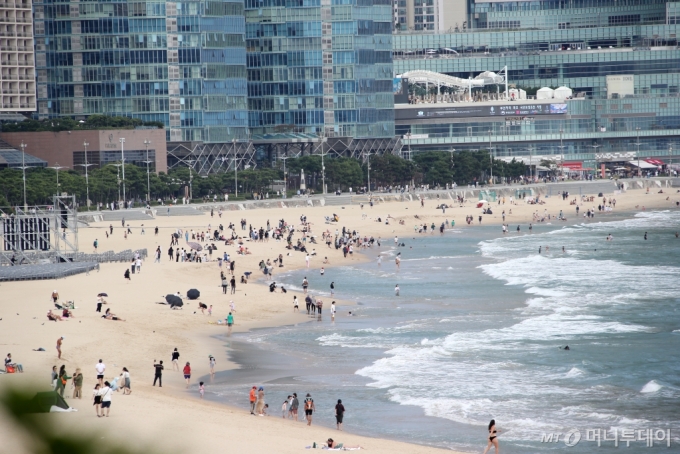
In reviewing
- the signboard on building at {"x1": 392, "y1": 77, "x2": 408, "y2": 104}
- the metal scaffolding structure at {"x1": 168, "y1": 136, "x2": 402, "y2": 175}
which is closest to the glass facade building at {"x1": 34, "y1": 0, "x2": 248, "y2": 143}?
the metal scaffolding structure at {"x1": 168, "y1": 136, "x2": 402, "y2": 175}

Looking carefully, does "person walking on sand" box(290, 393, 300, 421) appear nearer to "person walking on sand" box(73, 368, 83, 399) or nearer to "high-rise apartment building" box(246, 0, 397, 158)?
"person walking on sand" box(73, 368, 83, 399)

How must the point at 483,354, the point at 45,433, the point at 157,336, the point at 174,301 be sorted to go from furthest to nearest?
the point at 174,301 < the point at 157,336 < the point at 483,354 < the point at 45,433

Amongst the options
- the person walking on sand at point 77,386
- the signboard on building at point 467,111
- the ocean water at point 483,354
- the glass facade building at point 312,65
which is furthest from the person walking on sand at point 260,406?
the signboard on building at point 467,111

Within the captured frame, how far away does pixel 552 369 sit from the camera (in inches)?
1646

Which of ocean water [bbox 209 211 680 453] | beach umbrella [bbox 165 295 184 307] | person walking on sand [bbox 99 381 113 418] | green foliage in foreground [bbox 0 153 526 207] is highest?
green foliage in foreground [bbox 0 153 526 207]

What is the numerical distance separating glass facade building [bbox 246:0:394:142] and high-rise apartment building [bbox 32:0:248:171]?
10.1m

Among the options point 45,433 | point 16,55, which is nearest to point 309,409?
point 45,433

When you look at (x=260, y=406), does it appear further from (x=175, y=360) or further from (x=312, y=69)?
(x=312, y=69)

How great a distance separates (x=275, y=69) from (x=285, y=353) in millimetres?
128552

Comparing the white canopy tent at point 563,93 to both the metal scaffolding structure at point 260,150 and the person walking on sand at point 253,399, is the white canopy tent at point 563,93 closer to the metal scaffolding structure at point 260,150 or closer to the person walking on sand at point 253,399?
the metal scaffolding structure at point 260,150

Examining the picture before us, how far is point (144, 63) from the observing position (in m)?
156

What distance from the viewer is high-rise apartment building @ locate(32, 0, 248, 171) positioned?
154 m

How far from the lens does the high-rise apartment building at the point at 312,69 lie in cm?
16812

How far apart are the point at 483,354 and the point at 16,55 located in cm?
11502
